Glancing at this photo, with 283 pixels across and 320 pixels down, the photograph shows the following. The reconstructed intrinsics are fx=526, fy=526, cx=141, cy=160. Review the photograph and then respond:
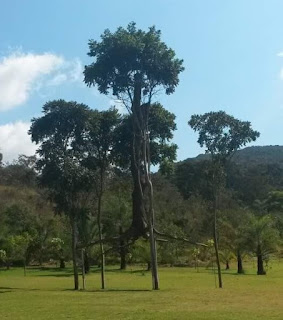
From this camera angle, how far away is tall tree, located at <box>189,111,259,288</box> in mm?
30969

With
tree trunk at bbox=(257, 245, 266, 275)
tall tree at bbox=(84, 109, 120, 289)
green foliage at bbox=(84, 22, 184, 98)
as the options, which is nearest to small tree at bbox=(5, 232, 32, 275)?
tall tree at bbox=(84, 109, 120, 289)

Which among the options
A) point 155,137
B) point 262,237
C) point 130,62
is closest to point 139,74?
point 130,62

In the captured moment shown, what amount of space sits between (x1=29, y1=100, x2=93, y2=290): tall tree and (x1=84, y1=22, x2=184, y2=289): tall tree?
268 centimetres

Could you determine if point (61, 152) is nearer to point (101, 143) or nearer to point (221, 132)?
point (101, 143)

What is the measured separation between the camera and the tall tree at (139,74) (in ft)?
94.9

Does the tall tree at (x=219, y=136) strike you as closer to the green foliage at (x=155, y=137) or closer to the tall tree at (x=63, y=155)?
the green foliage at (x=155, y=137)

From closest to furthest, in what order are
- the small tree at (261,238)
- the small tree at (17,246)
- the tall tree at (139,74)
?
1. the tall tree at (139,74)
2. the small tree at (261,238)
3. the small tree at (17,246)

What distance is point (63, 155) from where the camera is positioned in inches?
1270

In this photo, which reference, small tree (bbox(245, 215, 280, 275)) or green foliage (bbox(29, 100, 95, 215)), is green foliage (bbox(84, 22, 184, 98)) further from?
small tree (bbox(245, 215, 280, 275))

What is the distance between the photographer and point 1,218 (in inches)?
2960

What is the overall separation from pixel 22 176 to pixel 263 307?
10368 cm

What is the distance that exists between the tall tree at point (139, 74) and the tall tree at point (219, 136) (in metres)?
2.85

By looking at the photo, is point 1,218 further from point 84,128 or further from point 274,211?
point 84,128

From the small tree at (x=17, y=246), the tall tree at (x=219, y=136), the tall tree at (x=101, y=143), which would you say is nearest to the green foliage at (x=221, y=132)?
the tall tree at (x=219, y=136)
